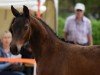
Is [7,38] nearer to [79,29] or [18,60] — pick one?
[18,60]

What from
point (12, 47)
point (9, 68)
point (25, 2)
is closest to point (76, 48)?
point (12, 47)

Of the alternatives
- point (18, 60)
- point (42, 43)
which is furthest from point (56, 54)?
point (18, 60)

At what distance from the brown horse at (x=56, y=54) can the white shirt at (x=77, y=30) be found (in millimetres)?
3183

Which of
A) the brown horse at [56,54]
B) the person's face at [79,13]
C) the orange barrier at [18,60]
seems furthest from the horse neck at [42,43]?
the person's face at [79,13]

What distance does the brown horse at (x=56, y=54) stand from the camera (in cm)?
859

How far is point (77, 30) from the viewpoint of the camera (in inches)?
475

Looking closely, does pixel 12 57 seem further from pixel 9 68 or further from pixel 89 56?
pixel 89 56

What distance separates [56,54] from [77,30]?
135 inches

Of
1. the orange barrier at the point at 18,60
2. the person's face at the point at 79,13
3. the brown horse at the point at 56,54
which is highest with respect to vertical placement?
the person's face at the point at 79,13

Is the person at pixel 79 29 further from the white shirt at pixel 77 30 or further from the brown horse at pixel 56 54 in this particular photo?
the brown horse at pixel 56 54

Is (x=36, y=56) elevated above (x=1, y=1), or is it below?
below

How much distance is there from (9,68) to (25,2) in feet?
5.39

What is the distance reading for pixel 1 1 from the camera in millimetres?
11984

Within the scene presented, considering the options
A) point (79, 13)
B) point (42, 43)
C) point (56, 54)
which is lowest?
point (56, 54)
